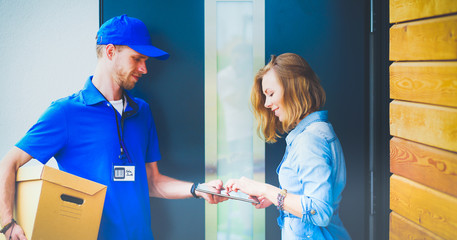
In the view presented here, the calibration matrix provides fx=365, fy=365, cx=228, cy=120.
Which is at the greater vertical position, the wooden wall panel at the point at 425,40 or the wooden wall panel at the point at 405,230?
the wooden wall panel at the point at 425,40

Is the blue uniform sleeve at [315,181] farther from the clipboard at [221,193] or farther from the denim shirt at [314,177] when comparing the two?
the clipboard at [221,193]

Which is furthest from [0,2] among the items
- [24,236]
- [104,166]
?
[24,236]

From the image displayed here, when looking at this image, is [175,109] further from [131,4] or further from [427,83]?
[427,83]

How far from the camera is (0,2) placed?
1879mm

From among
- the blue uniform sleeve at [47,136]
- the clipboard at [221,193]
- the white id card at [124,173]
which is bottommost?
the clipboard at [221,193]

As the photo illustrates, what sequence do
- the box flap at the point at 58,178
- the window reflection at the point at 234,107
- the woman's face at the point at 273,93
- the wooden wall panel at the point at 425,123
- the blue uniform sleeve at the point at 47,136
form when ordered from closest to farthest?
the box flap at the point at 58,178 < the wooden wall panel at the point at 425,123 < the blue uniform sleeve at the point at 47,136 < the woman's face at the point at 273,93 < the window reflection at the point at 234,107

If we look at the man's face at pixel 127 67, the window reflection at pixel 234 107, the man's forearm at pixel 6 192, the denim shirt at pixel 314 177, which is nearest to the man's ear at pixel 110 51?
the man's face at pixel 127 67

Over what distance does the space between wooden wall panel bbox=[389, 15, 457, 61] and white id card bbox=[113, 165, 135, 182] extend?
4.53ft

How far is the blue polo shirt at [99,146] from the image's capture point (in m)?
1.61

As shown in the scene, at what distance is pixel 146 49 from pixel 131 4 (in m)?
0.32

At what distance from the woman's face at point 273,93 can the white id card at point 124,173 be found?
2.34 feet

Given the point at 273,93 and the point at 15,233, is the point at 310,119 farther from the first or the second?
the point at 15,233

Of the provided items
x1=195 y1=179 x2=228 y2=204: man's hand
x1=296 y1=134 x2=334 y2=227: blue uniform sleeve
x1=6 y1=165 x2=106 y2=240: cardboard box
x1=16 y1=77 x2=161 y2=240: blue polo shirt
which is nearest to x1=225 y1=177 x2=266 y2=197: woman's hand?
x1=195 y1=179 x2=228 y2=204: man's hand

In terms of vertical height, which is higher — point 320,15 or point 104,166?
point 320,15
